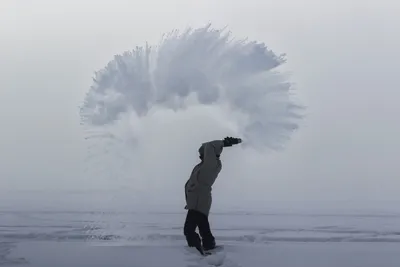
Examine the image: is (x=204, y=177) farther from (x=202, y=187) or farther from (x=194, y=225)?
(x=194, y=225)

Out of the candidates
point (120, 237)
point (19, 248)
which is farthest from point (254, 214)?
point (19, 248)

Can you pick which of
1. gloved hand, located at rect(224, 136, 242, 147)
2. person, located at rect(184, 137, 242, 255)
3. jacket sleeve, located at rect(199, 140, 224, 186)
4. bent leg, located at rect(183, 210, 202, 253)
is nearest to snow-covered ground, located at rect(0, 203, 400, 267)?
bent leg, located at rect(183, 210, 202, 253)

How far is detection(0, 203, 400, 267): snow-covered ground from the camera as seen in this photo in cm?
652

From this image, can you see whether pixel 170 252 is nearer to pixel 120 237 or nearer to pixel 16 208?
pixel 120 237

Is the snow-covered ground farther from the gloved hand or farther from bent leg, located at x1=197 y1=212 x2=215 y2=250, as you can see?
the gloved hand

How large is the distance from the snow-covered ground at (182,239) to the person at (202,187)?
285mm

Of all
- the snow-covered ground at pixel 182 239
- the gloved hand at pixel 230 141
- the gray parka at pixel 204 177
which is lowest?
the snow-covered ground at pixel 182 239

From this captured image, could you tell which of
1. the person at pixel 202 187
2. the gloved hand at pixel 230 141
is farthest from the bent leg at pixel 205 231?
the gloved hand at pixel 230 141

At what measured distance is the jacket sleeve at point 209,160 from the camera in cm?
639

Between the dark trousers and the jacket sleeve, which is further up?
the jacket sleeve

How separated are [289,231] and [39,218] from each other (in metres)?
3.73

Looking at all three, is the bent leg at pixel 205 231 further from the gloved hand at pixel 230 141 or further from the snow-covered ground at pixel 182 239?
the gloved hand at pixel 230 141

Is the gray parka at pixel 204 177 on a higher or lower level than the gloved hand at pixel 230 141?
lower

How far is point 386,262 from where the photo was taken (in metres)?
6.59
